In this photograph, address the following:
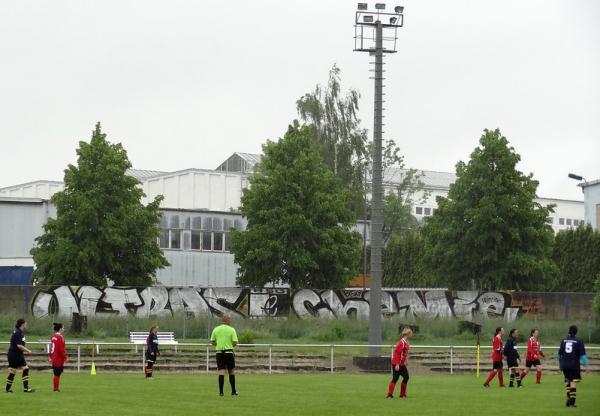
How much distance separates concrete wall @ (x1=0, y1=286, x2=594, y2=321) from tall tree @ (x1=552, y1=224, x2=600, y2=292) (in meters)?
11.1

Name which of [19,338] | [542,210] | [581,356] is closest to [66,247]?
[542,210]

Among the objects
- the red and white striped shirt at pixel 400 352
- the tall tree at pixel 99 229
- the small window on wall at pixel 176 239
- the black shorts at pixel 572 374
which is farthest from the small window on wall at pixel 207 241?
the black shorts at pixel 572 374

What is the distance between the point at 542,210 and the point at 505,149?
392cm

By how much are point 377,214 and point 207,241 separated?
35.6 metres

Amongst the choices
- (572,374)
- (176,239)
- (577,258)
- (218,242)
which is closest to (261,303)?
(176,239)

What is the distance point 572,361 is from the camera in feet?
84.6

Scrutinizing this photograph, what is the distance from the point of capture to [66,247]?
193 feet

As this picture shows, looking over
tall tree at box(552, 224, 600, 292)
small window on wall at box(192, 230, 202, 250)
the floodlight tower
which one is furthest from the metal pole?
small window on wall at box(192, 230, 202, 250)

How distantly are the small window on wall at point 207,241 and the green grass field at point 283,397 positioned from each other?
40.3 metres

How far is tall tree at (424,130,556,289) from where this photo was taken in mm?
63281

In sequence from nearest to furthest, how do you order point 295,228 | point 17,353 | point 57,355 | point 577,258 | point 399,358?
point 399,358 → point 17,353 → point 57,355 → point 295,228 → point 577,258

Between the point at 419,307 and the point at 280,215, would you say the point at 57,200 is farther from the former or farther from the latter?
the point at 419,307

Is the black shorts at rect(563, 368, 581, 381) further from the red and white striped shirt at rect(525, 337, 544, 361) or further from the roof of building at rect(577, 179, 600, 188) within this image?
the roof of building at rect(577, 179, 600, 188)

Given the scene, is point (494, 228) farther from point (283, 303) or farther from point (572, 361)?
point (572, 361)
